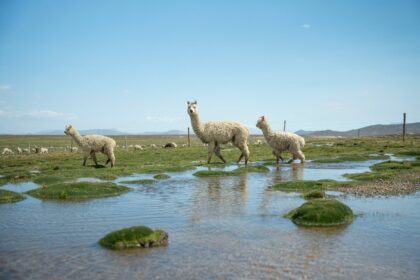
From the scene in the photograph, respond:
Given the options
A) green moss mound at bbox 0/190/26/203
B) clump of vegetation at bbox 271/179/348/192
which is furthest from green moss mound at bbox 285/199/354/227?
green moss mound at bbox 0/190/26/203

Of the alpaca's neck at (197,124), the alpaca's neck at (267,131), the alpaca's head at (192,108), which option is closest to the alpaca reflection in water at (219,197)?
the alpaca's neck at (197,124)

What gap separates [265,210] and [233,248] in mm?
3510

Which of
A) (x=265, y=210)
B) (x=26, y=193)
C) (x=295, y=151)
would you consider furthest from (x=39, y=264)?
(x=295, y=151)

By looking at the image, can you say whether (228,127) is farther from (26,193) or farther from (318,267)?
(318,267)

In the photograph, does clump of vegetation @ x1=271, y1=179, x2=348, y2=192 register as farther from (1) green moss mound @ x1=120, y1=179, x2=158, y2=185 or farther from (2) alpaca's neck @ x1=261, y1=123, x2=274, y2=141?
(2) alpaca's neck @ x1=261, y1=123, x2=274, y2=141

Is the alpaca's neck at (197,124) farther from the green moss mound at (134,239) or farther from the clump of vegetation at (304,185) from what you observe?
the green moss mound at (134,239)

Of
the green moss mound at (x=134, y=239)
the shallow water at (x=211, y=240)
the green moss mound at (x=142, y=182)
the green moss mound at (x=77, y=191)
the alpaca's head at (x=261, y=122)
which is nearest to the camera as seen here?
the shallow water at (x=211, y=240)

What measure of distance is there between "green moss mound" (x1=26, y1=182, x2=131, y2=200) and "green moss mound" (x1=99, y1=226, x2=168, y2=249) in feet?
19.4

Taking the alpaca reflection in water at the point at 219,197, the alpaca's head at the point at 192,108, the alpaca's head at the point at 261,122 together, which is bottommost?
the alpaca reflection in water at the point at 219,197

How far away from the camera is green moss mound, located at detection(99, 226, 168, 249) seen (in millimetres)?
7419

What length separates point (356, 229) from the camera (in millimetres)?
8555

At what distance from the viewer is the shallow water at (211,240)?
6.18 m

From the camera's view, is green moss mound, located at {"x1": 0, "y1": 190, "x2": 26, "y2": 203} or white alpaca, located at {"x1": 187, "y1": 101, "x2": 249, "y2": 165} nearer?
green moss mound, located at {"x1": 0, "y1": 190, "x2": 26, "y2": 203}

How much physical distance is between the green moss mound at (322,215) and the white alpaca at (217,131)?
14.0 meters
